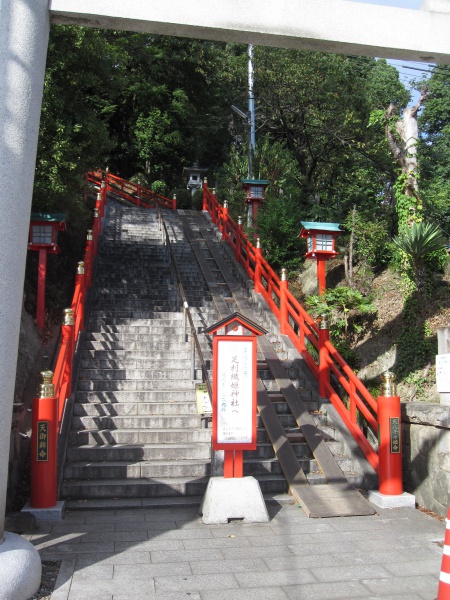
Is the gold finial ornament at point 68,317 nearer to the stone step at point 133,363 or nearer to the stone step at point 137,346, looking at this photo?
the stone step at point 133,363

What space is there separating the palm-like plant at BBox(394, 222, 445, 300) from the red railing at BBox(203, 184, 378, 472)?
6.74 feet

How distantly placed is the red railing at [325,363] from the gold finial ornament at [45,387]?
3899mm

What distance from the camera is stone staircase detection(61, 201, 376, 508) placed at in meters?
7.01

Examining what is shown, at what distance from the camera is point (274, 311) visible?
1174cm

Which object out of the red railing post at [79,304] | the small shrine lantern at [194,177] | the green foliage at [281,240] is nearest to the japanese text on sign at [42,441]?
the red railing post at [79,304]

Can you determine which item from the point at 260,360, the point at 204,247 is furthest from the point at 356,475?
the point at 204,247

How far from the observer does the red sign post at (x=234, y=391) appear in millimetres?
6340

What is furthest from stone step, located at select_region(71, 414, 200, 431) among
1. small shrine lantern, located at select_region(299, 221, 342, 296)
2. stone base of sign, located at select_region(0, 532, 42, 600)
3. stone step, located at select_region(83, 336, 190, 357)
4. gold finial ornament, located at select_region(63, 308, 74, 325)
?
small shrine lantern, located at select_region(299, 221, 342, 296)

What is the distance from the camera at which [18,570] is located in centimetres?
401

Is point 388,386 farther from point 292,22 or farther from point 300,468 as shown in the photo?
point 292,22

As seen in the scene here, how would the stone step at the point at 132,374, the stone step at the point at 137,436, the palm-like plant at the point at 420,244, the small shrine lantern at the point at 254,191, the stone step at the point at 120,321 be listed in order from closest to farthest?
the stone step at the point at 137,436 → the stone step at the point at 132,374 → the palm-like plant at the point at 420,244 → the stone step at the point at 120,321 → the small shrine lantern at the point at 254,191

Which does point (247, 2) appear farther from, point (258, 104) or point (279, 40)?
point (258, 104)

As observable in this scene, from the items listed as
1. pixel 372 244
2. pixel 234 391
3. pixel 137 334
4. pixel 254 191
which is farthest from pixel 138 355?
pixel 254 191

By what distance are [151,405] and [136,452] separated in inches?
43.7
